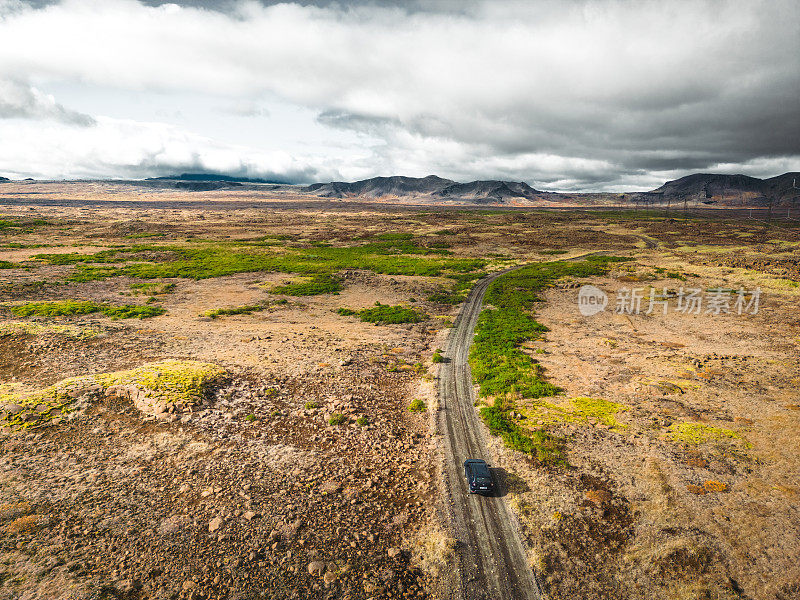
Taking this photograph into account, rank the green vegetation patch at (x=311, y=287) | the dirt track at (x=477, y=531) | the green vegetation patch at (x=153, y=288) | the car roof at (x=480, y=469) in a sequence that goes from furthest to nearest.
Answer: the green vegetation patch at (x=311, y=287) → the green vegetation patch at (x=153, y=288) → the car roof at (x=480, y=469) → the dirt track at (x=477, y=531)

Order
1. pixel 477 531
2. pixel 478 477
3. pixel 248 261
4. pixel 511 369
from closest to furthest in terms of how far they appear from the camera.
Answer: pixel 477 531 → pixel 478 477 → pixel 511 369 → pixel 248 261

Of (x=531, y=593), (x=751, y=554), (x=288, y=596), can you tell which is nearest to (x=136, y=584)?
(x=288, y=596)

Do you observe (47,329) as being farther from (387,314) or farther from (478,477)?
(478,477)

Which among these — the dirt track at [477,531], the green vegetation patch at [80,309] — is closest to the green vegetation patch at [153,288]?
the green vegetation patch at [80,309]

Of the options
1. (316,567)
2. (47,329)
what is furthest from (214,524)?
(47,329)

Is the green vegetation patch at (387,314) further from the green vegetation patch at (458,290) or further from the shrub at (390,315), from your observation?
the green vegetation patch at (458,290)

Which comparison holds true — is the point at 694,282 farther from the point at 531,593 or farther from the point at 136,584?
the point at 136,584
